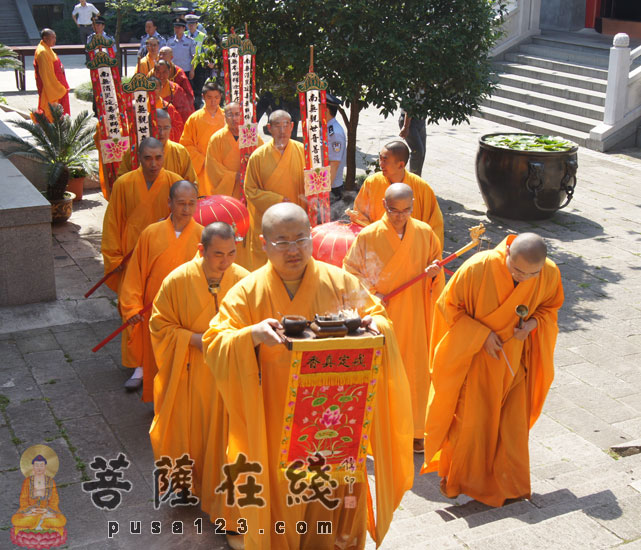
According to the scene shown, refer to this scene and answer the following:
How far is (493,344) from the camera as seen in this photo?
4.95 metres

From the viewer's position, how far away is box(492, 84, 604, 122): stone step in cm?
1496

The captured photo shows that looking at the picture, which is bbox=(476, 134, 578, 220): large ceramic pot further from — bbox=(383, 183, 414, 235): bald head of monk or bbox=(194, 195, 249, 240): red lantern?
bbox=(383, 183, 414, 235): bald head of monk

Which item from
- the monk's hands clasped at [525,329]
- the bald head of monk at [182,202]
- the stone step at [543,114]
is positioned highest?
the bald head of monk at [182,202]

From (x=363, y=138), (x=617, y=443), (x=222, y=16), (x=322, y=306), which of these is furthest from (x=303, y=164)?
(x=363, y=138)

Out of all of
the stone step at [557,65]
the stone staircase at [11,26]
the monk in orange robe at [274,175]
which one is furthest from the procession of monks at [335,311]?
the stone staircase at [11,26]

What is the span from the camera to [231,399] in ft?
12.5

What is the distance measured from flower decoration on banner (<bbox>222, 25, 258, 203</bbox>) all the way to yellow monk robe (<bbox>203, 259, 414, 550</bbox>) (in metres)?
5.28

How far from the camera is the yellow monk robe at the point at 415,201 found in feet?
21.1

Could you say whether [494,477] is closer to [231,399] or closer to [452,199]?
[231,399]

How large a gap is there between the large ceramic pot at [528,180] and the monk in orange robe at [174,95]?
4.16 meters

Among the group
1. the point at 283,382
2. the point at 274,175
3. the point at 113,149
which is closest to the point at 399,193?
the point at 283,382

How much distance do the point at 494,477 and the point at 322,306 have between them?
204cm

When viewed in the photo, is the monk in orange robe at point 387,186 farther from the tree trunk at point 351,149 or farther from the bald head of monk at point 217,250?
the tree trunk at point 351,149

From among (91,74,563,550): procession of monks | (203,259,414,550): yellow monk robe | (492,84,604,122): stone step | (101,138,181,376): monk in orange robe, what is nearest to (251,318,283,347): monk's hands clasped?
(91,74,563,550): procession of monks
